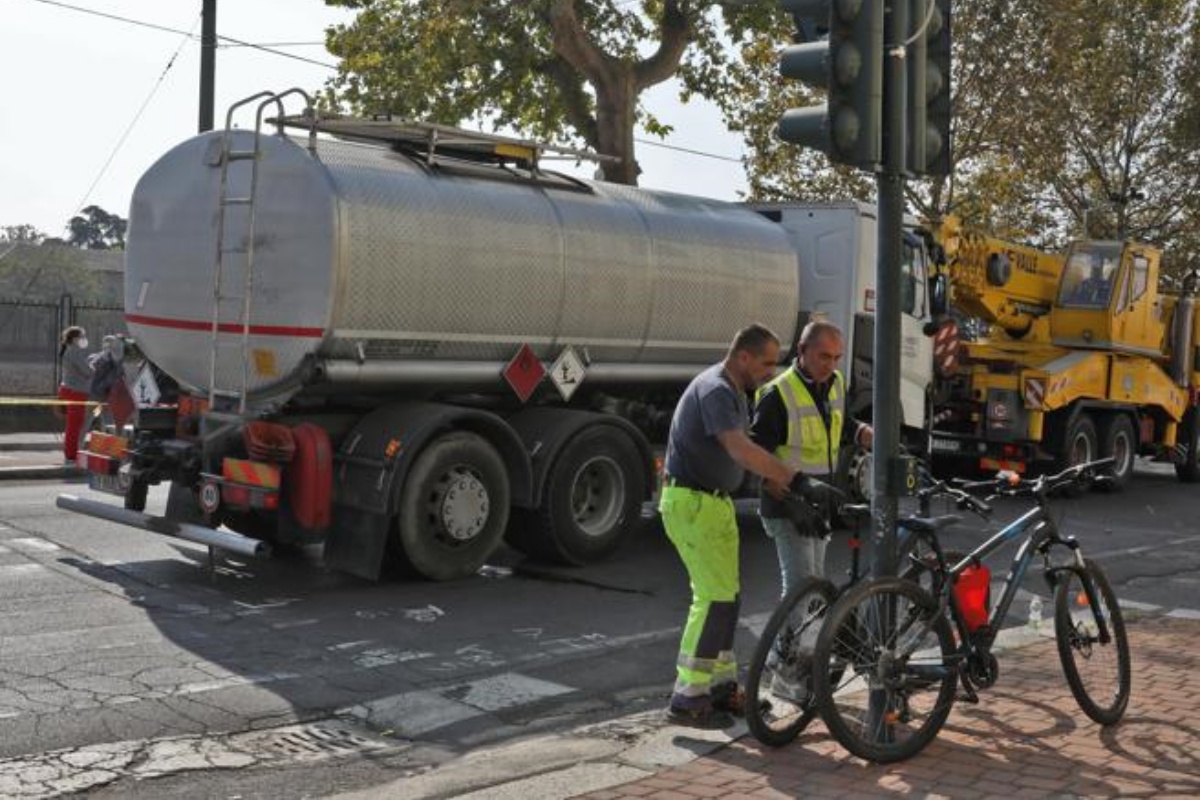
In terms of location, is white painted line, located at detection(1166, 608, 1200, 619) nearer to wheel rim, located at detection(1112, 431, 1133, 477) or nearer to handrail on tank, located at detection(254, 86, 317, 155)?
handrail on tank, located at detection(254, 86, 317, 155)

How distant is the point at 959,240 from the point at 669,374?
664 centimetres

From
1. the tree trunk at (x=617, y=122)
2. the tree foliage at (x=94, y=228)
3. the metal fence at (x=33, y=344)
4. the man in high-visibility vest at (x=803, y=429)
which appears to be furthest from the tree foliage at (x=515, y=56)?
the tree foliage at (x=94, y=228)

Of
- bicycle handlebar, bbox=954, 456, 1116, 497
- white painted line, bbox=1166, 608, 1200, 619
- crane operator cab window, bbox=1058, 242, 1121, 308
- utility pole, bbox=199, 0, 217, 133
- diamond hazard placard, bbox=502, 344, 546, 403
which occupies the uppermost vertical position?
utility pole, bbox=199, 0, 217, 133

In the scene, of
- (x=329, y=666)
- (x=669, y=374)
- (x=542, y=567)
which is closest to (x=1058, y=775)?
(x=329, y=666)

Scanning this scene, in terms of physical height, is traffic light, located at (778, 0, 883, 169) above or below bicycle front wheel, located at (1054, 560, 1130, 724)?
above

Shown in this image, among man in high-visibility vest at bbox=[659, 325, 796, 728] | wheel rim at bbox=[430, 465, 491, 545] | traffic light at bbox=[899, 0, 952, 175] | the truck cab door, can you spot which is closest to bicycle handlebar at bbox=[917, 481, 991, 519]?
man in high-visibility vest at bbox=[659, 325, 796, 728]

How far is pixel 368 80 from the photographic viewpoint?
23.3 meters

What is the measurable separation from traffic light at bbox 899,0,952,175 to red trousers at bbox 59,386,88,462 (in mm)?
12673

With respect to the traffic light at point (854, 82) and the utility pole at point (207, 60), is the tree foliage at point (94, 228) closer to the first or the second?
the utility pole at point (207, 60)

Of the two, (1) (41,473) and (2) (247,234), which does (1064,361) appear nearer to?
(2) (247,234)

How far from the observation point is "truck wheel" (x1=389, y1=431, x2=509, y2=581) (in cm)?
927

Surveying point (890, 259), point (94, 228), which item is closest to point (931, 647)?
point (890, 259)

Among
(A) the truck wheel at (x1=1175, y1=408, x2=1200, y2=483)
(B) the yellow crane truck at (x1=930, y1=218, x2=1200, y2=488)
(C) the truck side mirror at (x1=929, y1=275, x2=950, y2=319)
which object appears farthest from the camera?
(A) the truck wheel at (x1=1175, y1=408, x2=1200, y2=483)

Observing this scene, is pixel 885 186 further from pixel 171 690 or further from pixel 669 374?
pixel 669 374
